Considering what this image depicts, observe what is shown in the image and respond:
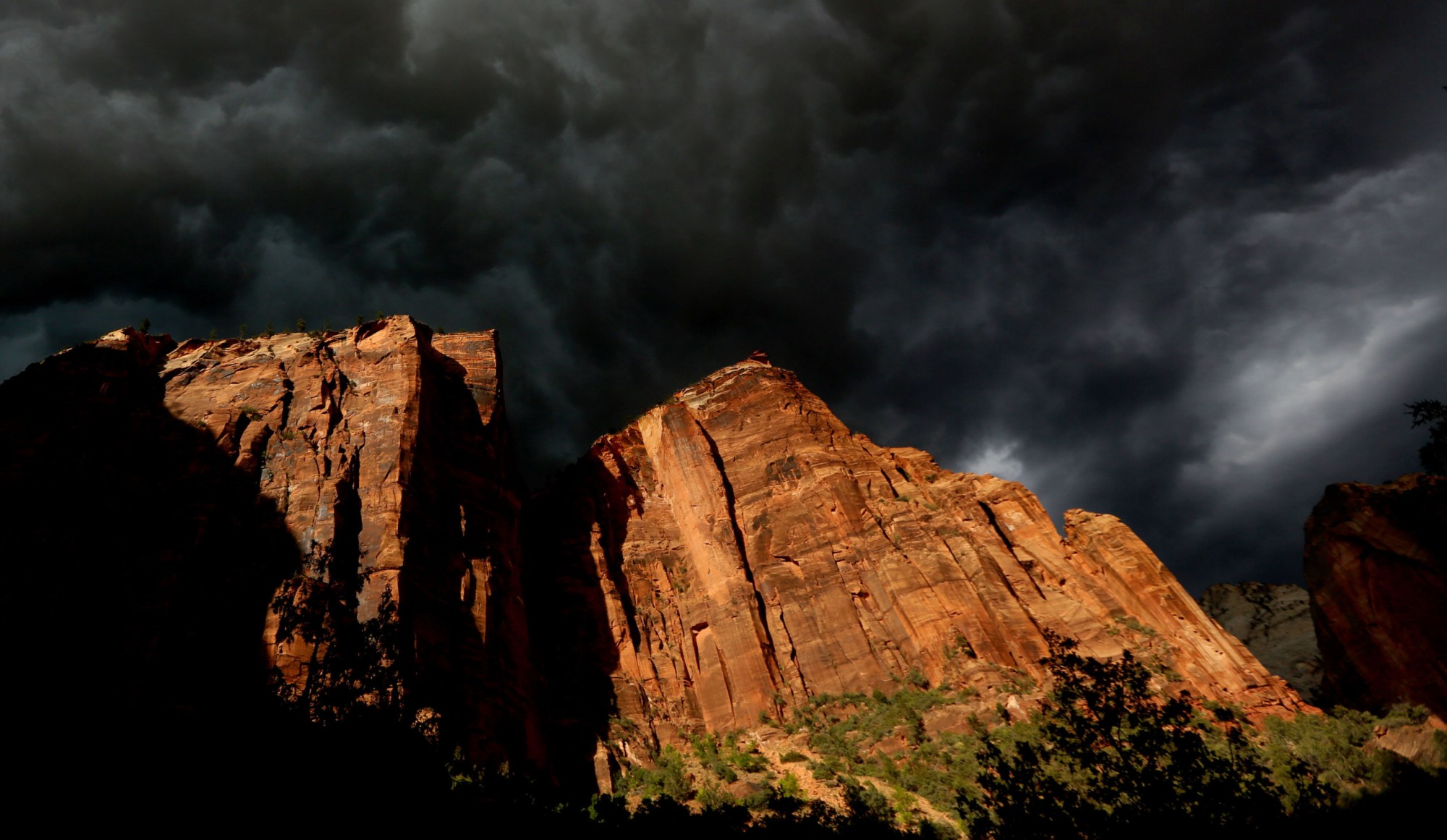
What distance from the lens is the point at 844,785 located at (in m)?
38.8

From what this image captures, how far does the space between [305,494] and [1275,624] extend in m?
Result: 103

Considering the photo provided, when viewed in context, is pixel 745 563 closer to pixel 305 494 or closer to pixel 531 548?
pixel 531 548

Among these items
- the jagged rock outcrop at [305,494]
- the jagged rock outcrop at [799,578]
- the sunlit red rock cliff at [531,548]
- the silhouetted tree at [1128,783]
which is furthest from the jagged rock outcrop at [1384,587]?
the jagged rock outcrop at [305,494]

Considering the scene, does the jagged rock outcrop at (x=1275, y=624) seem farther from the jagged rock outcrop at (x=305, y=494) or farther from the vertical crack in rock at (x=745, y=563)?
the jagged rock outcrop at (x=305, y=494)

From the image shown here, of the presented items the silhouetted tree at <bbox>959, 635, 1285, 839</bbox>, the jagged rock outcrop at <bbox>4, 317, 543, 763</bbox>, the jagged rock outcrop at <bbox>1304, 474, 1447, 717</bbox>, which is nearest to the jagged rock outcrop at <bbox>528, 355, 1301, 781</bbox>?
the jagged rock outcrop at <bbox>1304, 474, 1447, 717</bbox>

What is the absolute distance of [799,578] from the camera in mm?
54375

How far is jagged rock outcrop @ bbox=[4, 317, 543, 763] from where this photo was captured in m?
28.5

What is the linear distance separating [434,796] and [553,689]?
98.9 feet

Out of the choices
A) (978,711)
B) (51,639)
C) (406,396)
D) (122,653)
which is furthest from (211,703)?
(978,711)

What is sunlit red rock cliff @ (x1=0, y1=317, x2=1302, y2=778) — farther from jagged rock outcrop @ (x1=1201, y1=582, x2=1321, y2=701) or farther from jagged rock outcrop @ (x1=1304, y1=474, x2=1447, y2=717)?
jagged rock outcrop @ (x1=1201, y1=582, x2=1321, y2=701)

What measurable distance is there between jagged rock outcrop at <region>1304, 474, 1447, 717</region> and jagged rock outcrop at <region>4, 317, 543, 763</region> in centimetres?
5069

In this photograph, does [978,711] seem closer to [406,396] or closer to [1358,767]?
[1358,767]

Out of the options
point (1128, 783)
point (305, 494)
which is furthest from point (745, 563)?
point (1128, 783)

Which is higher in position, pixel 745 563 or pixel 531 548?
pixel 531 548
